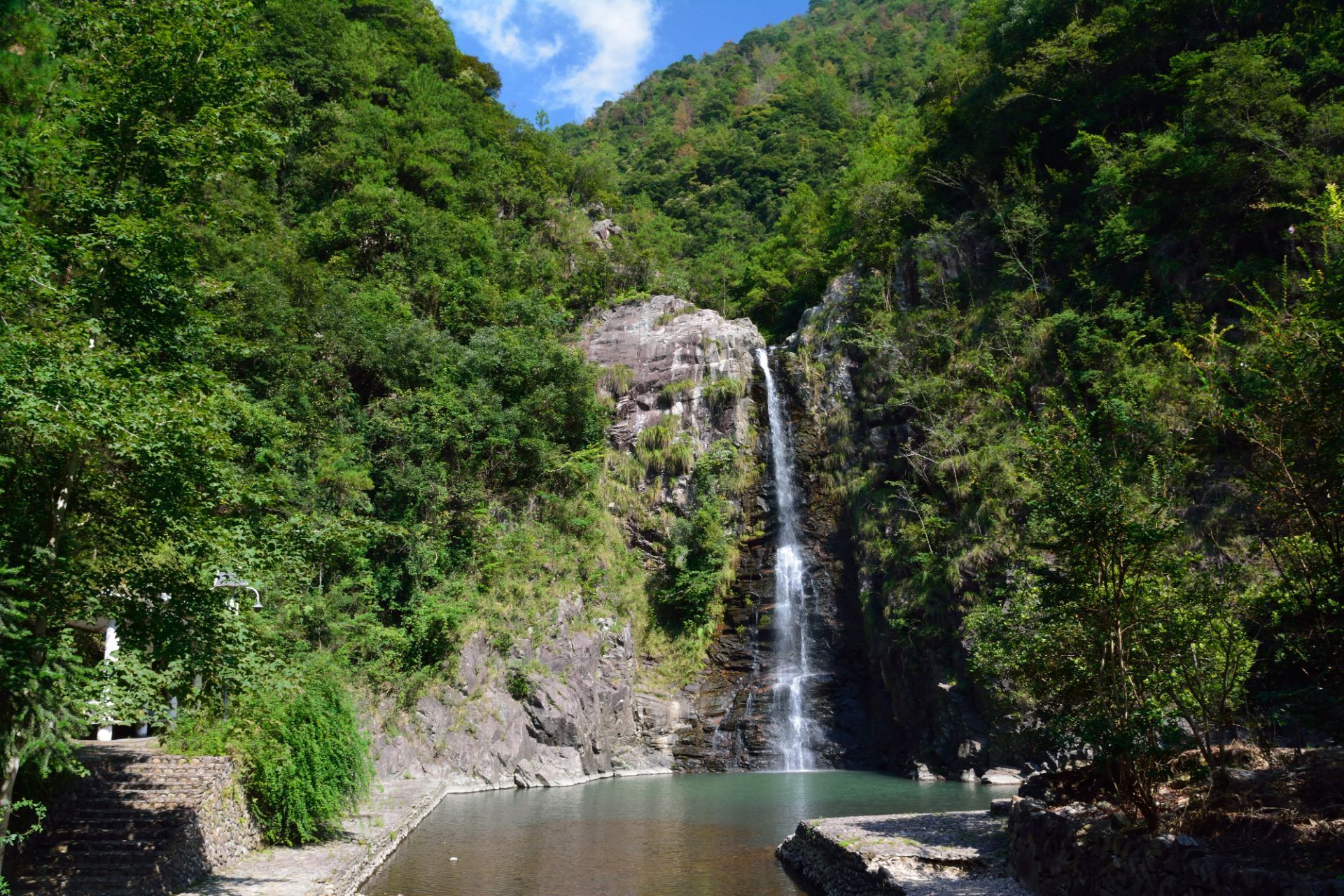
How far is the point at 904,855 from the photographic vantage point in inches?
435

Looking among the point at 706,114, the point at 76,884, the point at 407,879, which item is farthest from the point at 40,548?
the point at 706,114

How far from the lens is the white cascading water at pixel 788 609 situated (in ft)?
85.9

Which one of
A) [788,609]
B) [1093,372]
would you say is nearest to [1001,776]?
[788,609]

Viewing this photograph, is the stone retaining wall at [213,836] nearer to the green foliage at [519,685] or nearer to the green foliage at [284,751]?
the green foliage at [284,751]

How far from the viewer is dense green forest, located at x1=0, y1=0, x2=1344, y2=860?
352 inches

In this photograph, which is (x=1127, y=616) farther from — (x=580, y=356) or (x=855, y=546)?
(x=580, y=356)

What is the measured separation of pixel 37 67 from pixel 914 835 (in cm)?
1578

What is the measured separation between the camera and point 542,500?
29750 mm

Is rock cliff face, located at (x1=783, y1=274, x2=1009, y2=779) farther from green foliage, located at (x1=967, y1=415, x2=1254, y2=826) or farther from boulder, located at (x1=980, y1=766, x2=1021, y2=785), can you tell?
green foliage, located at (x1=967, y1=415, x2=1254, y2=826)

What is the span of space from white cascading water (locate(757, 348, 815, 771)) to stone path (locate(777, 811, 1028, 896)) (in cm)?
1207

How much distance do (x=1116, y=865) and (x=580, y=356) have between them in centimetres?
2657

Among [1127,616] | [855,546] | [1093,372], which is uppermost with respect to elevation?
[1093,372]

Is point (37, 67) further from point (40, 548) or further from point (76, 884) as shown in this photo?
point (76, 884)

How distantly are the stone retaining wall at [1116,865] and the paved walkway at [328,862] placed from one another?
8719 millimetres
